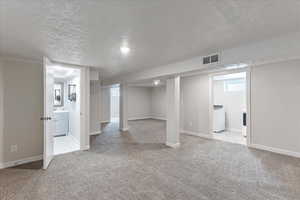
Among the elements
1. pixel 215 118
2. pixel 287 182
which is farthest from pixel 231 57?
pixel 215 118

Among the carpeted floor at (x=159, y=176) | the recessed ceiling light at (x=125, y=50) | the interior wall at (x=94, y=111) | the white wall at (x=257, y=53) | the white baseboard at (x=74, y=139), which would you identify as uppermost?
the recessed ceiling light at (x=125, y=50)

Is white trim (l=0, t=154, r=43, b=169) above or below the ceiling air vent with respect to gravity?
below

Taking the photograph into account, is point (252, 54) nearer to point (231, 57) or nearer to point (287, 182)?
point (231, 57)

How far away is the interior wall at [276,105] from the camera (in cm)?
358

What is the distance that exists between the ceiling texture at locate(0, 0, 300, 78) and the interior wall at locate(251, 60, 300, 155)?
2.22 m

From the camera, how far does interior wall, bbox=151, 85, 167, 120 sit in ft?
31.6

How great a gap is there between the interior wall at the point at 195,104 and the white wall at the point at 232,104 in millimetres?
1702

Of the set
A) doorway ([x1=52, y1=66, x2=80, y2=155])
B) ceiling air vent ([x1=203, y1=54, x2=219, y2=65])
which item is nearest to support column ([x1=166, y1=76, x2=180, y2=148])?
ceiling air vent ([x1=203, y1=54, x2=219, y2=65])

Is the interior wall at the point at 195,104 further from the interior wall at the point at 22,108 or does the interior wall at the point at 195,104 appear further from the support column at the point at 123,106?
the interior wall at the point at 22,108

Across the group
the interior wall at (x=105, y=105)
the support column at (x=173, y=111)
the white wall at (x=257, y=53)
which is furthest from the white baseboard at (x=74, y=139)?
the white wall at (x=257, y=53)

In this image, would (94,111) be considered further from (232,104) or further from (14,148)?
(232,104)

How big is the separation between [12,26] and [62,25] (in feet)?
1.99

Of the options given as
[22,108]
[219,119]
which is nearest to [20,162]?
[22,108]

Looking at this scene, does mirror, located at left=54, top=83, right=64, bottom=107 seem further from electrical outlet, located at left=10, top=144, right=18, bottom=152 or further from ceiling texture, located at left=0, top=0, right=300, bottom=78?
ceiling texture, located at left=0, top=0, right=300, bottom=78
